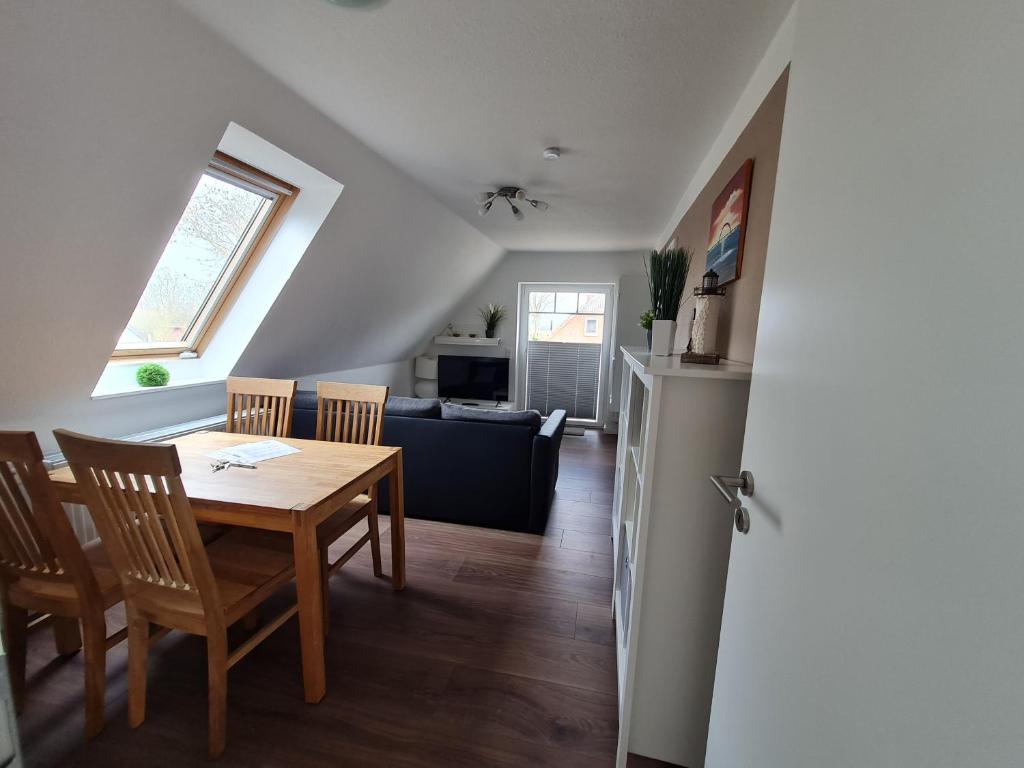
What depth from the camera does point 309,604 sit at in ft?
4.83

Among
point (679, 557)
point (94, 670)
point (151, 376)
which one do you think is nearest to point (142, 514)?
point (94, 670)

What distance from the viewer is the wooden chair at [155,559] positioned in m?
1.16

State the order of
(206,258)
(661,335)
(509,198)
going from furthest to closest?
1. (509,198)
2. (206,258)
3. (661,335)

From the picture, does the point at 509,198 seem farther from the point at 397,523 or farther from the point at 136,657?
the point at 136,657

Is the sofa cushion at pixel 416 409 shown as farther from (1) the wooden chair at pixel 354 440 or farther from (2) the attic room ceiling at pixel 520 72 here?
(2) the attic room ceiling at pixel 520 72

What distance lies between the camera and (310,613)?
1484mm

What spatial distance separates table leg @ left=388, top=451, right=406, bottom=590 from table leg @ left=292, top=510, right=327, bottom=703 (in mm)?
604

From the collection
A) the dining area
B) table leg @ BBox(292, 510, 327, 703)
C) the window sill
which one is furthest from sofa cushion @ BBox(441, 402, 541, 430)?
the window sill

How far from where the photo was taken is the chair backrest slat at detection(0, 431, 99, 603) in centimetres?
120

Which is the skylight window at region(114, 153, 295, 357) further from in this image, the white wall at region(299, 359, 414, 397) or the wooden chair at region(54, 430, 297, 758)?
the wooden chair at region(54, 430, 297, 758)

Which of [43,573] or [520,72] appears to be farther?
[520,72]

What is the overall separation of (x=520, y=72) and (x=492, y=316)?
14.0 ft

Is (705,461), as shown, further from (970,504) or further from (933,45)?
(933,45)

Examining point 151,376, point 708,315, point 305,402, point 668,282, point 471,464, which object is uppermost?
point 668,282
